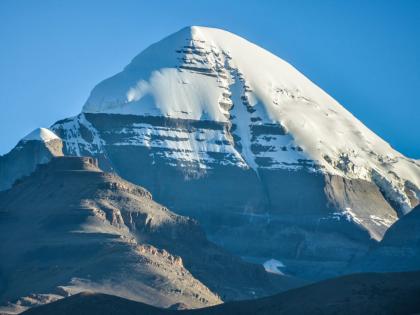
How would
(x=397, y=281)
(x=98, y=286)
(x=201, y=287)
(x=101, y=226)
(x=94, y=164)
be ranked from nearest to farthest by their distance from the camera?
(x=397, y=281), (x=98, y=286), (x=201, y=287), (x=101, y=226), (x=94, y=164)

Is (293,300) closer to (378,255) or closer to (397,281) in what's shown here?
(397,281)

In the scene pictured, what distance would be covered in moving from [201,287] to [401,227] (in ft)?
160

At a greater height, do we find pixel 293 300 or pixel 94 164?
pixel 94 164

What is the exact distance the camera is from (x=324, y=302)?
4469 inches

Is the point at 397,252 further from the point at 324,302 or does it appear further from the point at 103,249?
the point at 324,302

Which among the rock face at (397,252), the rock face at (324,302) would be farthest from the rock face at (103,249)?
the rock face at (324,302)

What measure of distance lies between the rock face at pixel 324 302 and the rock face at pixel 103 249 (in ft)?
64.5

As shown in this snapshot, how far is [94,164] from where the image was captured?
192 meters

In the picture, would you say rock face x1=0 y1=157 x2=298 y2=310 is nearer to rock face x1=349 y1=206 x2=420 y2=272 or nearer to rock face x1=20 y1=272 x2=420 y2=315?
rock face x1=349 y1=206 x2=420 y2=272

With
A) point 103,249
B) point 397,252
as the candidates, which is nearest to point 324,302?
point 103,249

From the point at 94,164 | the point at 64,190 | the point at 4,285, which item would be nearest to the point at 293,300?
the point at 4,285

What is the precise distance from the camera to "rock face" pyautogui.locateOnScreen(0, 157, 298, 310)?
149m

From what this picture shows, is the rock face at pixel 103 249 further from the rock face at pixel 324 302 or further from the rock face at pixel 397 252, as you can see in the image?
the rock face at pixel 324 302

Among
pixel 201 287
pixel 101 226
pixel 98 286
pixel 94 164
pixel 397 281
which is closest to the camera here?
pixel 397 281
